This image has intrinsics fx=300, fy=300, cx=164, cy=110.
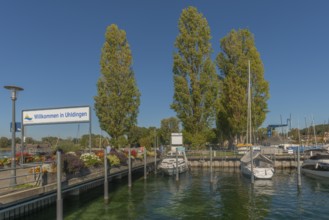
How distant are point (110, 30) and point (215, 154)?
25.7 metres

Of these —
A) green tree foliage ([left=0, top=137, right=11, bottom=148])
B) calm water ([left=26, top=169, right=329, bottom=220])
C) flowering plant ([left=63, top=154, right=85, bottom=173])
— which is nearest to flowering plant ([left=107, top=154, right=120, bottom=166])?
calm water ([left=26, top=169, right=329, bottom=220])

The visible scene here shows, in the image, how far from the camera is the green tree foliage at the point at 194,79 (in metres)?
Result: 48.5

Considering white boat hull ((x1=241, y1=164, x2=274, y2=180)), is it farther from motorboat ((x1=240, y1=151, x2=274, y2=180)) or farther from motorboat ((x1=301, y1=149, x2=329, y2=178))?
motorboat ((x1=301, y1=149, x2=329, y2=178))

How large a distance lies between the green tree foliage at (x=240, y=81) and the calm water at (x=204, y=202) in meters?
27.7

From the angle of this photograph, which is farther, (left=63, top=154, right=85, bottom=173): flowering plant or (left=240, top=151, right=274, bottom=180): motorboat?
(left=240, top=151, right=274, bottom=180): motorboat

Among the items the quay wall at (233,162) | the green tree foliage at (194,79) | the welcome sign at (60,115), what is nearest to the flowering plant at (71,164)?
the welcome sign at (60,115)

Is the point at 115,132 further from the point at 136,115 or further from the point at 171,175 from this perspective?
the point at 171,175

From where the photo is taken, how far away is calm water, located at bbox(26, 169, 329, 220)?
16219 mm

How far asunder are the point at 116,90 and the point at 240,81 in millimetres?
23927

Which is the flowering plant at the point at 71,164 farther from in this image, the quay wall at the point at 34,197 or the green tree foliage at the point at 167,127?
the green tree foliage at the point at 167,127

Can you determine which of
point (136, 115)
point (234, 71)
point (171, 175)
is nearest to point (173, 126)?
point (234, 71)

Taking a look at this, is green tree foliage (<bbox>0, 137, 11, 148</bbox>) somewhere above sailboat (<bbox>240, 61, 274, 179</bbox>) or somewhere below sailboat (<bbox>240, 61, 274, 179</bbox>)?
above

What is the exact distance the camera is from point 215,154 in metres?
48.1

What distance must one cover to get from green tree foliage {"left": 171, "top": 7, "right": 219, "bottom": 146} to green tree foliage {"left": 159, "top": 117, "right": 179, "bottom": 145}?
178 ft
